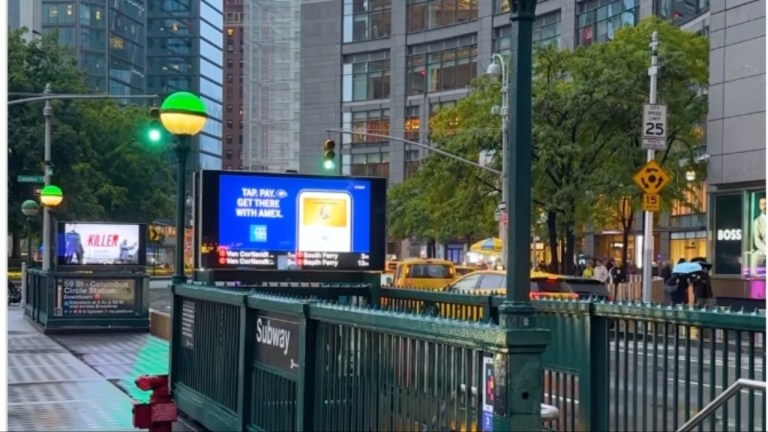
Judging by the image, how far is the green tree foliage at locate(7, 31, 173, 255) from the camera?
44.5 meters

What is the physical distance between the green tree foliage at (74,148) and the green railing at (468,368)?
3283 centimetres

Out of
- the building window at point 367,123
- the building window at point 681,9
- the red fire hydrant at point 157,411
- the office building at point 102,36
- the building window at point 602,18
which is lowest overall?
the red fire hydrant at point 157,411

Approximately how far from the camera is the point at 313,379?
22.5 feet

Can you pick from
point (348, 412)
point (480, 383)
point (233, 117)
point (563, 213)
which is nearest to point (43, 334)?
point (348, 412)

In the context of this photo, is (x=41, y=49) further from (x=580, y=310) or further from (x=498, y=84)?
(x=580, y=310)

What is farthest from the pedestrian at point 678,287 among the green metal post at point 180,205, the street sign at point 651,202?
the green metal post at point 180,205

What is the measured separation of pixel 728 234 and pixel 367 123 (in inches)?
2071

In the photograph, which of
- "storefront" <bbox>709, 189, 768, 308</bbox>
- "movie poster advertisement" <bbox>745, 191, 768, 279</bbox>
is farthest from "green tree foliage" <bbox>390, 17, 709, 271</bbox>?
"movie poster advertisement" <bbox>745, 191, 768, 279</bbox>

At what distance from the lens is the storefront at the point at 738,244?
25.2 metres

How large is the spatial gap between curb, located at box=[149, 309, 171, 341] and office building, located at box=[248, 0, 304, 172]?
93.7m

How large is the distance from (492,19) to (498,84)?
1190 inches

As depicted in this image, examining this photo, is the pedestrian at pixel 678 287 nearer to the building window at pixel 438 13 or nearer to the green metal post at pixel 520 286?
the green metal post at pixel 520 286

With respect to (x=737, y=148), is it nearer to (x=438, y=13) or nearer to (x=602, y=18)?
(x=602, y=18)

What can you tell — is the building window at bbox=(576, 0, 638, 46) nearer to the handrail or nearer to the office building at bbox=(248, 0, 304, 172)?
the handrail
